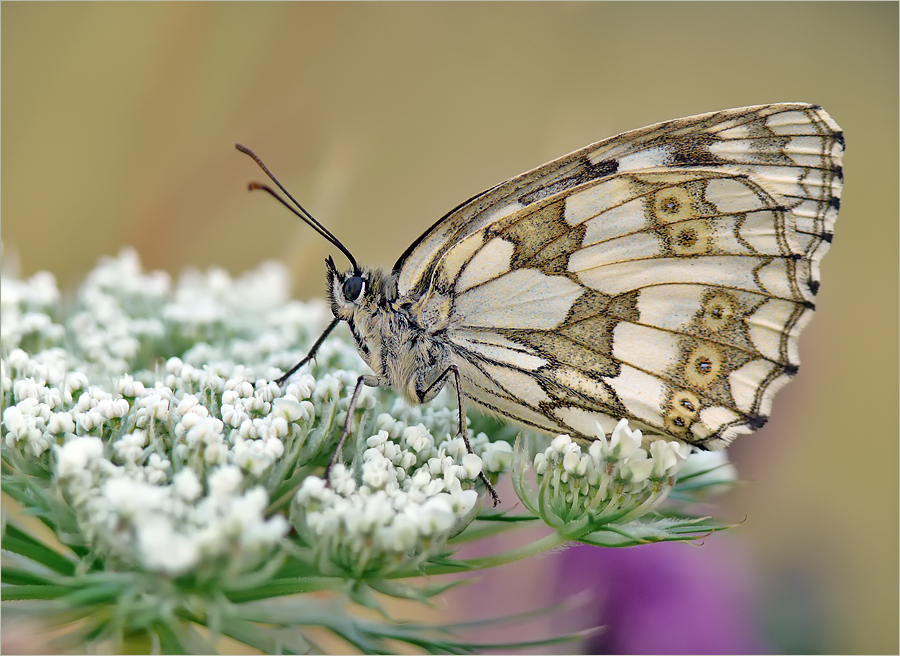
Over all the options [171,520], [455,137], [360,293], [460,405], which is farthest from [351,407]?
[455,137]

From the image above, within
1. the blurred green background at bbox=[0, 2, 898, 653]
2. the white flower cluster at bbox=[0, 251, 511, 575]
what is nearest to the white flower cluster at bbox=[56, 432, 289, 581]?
the white flower cluster at bbox=[0, 251, 511, 575]

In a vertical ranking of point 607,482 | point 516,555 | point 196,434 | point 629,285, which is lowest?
point 516,555

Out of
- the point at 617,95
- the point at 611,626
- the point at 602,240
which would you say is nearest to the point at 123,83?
the point at 602,240

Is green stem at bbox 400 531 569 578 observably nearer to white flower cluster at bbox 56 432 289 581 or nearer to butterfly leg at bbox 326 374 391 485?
butterfly leg at bbox 326 374 391 485

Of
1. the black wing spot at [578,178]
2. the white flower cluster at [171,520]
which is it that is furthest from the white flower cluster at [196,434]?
the black wing spot at [578,178]

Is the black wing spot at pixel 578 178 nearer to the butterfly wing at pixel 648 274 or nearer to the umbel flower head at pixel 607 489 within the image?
the butterfly wing at pixel 648 274

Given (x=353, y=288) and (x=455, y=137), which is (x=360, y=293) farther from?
(x=455, y=137)
